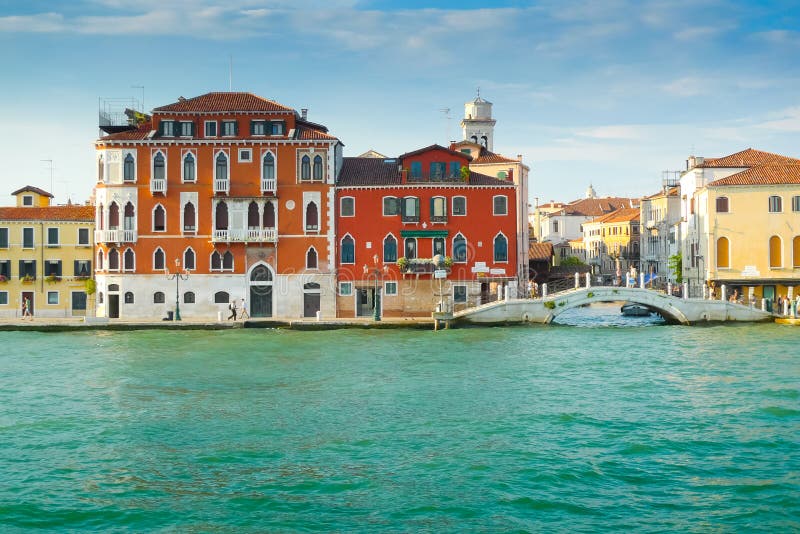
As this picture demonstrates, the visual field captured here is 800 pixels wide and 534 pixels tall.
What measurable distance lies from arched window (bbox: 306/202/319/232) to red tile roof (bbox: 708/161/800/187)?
736 inches

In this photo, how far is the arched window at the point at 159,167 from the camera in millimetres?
41969

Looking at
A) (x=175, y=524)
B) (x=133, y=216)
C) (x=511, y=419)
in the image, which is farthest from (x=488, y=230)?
(x=175, y=524)

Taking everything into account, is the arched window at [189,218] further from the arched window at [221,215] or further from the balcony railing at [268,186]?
the balcony railing at [268,186]

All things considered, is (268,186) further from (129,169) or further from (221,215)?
(129,169)

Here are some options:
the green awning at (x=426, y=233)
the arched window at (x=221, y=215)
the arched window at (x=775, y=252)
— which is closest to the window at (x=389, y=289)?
the green awning at (x=426, y=233)

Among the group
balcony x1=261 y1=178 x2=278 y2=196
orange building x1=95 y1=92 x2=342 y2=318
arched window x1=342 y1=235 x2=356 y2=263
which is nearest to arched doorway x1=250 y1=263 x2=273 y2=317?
orange building x1=95 y1=92 x2=342 y2=318

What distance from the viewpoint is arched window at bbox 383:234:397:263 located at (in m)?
42.3

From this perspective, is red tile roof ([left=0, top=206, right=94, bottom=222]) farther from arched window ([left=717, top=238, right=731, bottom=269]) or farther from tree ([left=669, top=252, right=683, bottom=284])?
tree ([left=669, top=252, right=683, bottom=284])

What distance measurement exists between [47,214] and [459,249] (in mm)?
21098

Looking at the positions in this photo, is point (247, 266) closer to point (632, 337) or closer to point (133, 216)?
point (133, 216)

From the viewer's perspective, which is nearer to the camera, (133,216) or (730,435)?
(730,435)

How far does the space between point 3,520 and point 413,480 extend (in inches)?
257

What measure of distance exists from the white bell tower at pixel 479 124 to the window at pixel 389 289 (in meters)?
19.1

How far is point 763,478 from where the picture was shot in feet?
50.6
